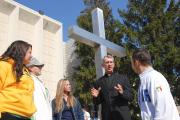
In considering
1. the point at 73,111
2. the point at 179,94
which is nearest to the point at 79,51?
the point at 179,94

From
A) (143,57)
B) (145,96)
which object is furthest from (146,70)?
(145,96)

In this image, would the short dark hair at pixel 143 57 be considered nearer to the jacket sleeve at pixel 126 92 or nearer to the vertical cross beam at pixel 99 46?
the jacket sleeve at pixel 126 92

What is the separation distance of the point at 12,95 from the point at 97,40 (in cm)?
211

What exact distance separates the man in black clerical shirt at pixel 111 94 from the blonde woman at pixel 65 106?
2.82ft

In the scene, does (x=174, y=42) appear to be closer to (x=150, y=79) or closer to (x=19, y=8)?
(x=19, y=8)

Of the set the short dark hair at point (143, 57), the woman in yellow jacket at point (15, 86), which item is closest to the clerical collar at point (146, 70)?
the short dark hair at point (143, 57)

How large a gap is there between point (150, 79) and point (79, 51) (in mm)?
18766

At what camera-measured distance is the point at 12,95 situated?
311 centimetres

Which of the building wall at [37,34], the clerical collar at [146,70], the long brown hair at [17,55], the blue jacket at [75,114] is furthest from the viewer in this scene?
the building wall at [37,34]

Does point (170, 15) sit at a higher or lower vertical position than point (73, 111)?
higher

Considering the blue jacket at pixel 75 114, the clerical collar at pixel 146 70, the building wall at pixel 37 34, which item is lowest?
the blue jacket at pixel 75 114

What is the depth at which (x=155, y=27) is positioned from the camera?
18.6 metres

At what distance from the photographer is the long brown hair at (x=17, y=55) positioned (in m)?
3.19

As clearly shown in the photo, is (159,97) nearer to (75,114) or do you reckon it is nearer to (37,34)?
(75,114)
